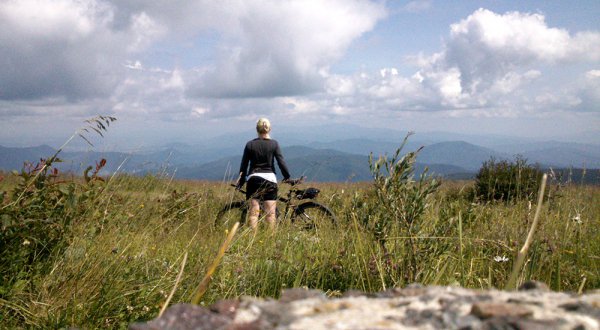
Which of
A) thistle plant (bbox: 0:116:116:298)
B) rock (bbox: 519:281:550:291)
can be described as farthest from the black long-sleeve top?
rock (bbox: 519:281:550:291)

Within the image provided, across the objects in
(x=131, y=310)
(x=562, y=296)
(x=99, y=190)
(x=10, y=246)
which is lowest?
(x=131, y=310)

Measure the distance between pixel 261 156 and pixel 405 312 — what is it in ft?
23.5

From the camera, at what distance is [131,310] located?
112 inches

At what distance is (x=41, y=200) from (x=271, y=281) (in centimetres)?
187

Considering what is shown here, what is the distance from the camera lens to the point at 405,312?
1017 millimetres

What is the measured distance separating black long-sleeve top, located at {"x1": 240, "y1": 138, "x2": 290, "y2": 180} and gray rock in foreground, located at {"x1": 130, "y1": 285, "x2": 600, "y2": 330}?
6958mm

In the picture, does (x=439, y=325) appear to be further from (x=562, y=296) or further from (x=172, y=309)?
(x=172, y=309)

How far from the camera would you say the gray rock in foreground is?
908 mm

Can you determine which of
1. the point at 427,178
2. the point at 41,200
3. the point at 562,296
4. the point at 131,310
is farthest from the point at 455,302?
the point at 41,200

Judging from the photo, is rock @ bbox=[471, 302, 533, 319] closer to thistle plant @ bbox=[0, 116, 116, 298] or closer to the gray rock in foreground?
the gray rock in foreground

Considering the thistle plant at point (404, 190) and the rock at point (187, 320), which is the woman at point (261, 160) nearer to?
the thistle plant at point (404, 190)

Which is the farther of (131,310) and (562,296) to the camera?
(131,310)

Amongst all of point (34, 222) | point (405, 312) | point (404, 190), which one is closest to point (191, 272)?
point (34, 222)

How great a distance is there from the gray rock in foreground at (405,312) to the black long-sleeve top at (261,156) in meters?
6.96
